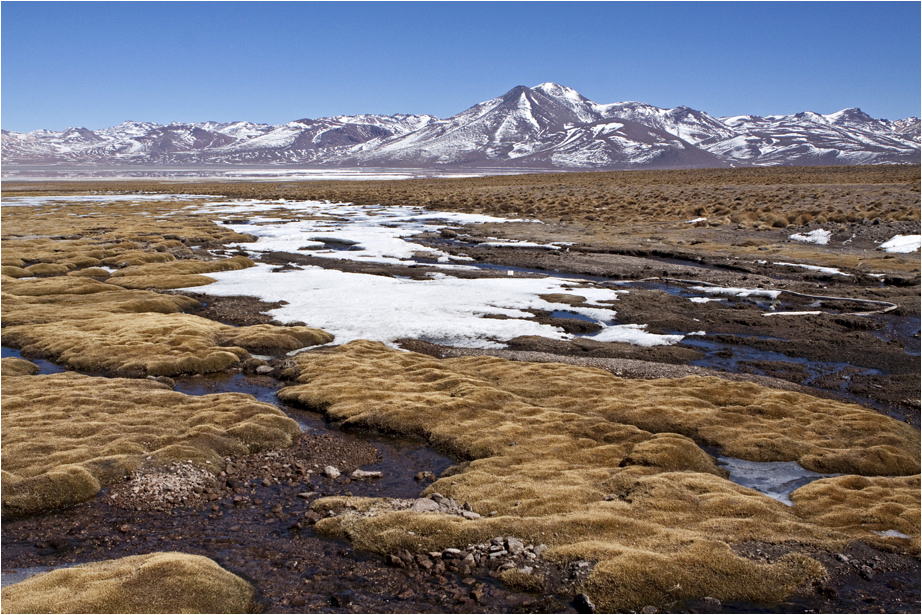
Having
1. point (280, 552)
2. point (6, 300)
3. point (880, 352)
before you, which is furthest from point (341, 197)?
point (280, 552)

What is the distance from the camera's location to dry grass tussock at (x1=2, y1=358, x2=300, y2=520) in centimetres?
1321

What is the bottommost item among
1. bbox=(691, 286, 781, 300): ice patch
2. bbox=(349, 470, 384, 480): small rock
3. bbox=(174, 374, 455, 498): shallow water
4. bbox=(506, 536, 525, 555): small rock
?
bbox=(174, 374, 455, 498): shallow water

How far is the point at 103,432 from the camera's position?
1576 centimetres

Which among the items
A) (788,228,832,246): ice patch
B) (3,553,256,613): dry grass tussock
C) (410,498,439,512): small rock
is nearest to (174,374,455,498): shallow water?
(410,498,439,512): small rock

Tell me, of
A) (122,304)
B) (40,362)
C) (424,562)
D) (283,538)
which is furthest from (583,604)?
(122,304)

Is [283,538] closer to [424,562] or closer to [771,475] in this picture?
[424,562]

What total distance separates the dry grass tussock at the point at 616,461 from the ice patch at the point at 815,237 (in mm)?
34261

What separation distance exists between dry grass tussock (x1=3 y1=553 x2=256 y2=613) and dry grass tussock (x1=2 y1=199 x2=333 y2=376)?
41.7 feet

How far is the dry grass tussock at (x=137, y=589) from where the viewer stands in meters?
8.99

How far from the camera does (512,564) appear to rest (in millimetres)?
10562

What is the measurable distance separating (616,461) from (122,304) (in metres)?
26.5

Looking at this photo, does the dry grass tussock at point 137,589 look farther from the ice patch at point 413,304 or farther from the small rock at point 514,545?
the ice patch at point 413,304

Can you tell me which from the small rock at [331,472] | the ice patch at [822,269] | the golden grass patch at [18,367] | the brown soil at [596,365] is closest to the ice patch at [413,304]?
the brown soil at [596,365]

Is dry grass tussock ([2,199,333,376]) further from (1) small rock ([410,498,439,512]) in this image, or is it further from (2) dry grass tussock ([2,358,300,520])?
(1) small rock ([410,498,439,512])
